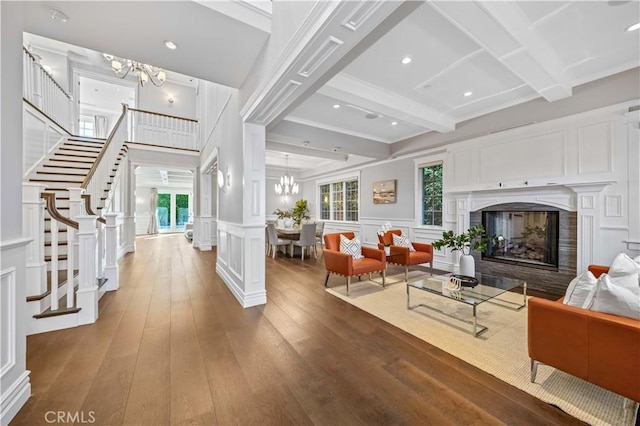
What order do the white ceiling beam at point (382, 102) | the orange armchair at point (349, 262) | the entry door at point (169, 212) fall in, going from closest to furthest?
the white ceiling beam at point (382, 102) → the orange armchair at point (349, 262) → the entry door at point (169, 212)

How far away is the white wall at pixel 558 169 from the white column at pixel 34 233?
6184mm

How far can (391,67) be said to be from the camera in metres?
3.02

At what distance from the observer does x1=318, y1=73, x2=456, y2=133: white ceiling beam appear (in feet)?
10.8

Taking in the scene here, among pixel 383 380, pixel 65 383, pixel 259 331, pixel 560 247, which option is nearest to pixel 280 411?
pixel 383 380

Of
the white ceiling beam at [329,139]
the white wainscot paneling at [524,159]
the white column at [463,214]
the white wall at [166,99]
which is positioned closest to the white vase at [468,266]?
the white column at [463,214]

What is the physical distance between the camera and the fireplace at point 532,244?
3.64 metres

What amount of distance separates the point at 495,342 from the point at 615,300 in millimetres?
1101

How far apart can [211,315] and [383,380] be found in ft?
6.73

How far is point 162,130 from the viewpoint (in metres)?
7.89

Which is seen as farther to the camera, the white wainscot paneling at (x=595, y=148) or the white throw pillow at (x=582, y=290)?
the white wainscot paneling at (x=595, y=148)

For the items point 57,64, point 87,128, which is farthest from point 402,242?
point 87,128

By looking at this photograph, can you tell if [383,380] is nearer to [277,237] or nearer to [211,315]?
[211,315]

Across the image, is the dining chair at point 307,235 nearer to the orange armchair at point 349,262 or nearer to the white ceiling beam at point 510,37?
the orange armchair at point 349,262

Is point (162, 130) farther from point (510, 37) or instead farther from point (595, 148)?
point (595, 148)
